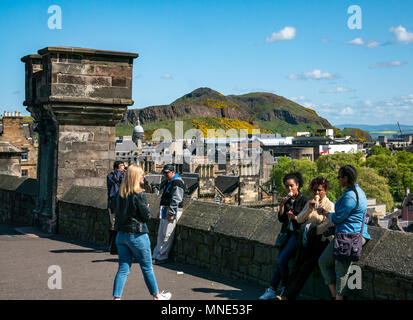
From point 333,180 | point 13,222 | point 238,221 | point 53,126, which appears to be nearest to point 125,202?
point 238,221

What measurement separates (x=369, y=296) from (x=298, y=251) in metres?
0.96

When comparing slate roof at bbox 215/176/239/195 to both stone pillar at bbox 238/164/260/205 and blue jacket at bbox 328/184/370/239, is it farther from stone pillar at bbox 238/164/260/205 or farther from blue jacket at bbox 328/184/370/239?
blue jacket at bbox 328/184/370/239

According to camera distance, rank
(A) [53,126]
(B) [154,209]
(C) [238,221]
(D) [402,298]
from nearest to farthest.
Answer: (D) [402,298] → (C) [238,221] → (B) [154,209] → (A) [53,126]

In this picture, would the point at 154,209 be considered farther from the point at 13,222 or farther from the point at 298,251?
the point at 13,222

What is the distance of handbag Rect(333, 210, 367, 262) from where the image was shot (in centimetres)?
546

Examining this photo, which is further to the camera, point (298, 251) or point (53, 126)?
point (53, 126)

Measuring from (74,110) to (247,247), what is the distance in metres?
5.88

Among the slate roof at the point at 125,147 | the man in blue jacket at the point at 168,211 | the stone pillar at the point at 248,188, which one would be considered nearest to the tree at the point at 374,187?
the stone pillar at the point at 248,188

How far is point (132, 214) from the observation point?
6.02m

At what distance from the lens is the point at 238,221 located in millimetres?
7473

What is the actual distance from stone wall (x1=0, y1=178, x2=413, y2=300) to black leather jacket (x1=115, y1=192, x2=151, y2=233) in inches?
64.9

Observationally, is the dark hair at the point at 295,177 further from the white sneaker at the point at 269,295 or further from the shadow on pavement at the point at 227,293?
the shadow on pavement at the point at 227,293

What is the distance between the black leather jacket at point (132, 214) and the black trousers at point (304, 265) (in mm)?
1755
